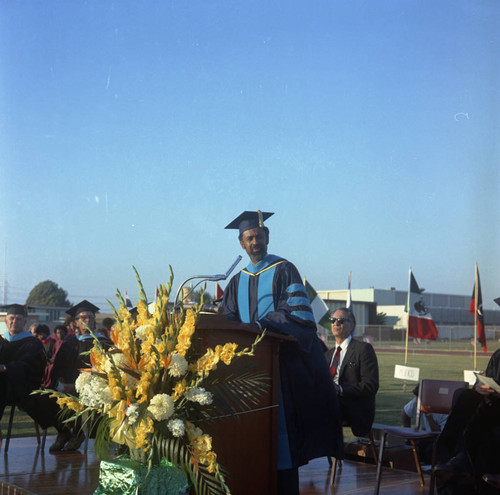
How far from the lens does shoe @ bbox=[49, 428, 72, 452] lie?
6.24 m

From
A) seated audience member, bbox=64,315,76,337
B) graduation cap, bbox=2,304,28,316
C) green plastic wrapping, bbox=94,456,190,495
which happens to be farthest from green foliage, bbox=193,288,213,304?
seated audience member, bbox=64,315,76,337

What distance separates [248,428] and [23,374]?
4.04 metres

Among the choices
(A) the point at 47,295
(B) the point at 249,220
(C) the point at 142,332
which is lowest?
(A) the point at 47,295

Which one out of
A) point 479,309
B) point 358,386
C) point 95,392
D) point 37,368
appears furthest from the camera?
point 479,309

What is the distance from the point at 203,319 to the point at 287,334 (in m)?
0.74

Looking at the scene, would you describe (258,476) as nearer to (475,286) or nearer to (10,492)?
(10,492)

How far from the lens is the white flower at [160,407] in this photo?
262 centimetres

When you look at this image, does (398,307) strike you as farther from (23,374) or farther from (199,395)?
(199,395)

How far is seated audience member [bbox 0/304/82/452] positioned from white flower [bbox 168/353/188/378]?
157 inches

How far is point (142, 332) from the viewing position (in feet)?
9.32

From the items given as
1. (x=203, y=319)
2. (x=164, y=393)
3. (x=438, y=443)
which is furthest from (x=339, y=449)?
(x=164, y=393)

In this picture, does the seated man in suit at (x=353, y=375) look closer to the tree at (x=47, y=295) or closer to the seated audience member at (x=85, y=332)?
the seated audience member at (x=85, y=332)

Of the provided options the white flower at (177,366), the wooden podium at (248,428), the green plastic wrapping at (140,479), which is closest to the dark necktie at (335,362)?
the wooden podium at (248,428)

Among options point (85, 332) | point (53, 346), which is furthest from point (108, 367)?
point (53, 346)
